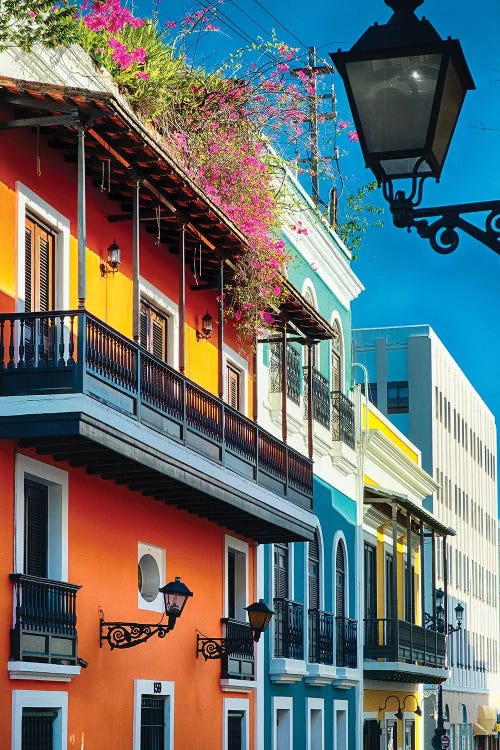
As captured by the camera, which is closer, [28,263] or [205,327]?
[28,263]

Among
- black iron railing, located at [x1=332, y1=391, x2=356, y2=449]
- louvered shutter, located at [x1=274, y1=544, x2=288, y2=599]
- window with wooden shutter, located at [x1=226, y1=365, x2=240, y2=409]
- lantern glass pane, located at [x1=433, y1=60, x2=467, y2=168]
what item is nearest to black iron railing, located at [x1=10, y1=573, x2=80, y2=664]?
window with wooden shutter, located at [x1=226, y1=365, x2=240, y2=409]

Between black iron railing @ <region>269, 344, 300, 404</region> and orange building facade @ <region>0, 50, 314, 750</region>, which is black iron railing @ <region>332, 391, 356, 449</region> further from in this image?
orange building facade @ <region>0, 50, 314, 750</region>

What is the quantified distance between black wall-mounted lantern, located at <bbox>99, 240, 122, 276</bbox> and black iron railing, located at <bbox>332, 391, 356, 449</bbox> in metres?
9.74

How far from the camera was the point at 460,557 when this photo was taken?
54.8 m

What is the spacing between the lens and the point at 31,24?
13414 mm

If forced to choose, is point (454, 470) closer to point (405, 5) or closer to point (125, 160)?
point (125, 160)

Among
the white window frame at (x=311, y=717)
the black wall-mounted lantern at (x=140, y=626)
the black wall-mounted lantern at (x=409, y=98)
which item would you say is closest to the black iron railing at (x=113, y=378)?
the black wall-mounted lantern at (x=140, y=626)

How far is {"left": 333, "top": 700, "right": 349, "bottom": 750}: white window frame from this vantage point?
81.8ft

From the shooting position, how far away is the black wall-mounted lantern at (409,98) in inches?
203

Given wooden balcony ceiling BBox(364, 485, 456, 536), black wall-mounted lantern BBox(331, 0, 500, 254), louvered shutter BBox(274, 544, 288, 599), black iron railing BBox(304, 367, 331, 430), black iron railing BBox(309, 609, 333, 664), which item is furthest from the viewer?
wooden balcony ceiling BBox(364, 485, 456, 536)

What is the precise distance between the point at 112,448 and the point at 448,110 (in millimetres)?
8331

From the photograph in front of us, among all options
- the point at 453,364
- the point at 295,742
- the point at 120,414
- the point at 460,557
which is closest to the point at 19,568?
the point at 120,414

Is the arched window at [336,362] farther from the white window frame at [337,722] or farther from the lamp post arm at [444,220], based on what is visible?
the lamp post arm at [444,220]

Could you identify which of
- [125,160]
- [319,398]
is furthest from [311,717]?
[125,160]
